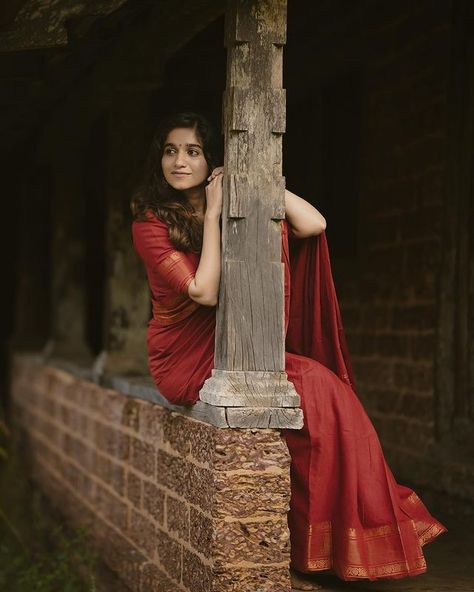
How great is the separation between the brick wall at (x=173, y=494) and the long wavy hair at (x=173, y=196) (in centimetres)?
86

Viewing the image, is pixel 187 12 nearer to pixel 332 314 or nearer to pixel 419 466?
pixel 332 314

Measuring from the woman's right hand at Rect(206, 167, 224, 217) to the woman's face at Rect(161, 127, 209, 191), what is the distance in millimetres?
187

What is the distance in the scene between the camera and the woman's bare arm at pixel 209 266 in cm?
471

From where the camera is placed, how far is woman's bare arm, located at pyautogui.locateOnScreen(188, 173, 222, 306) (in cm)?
471

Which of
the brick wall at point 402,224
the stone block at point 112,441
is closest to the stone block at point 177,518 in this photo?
the stone block at point 112,441

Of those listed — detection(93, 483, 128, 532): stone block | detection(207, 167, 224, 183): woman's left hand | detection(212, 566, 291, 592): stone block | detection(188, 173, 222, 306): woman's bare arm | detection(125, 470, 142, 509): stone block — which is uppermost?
detection(207, 167, 224, 183): woman's left hand

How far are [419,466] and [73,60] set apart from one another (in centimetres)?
344

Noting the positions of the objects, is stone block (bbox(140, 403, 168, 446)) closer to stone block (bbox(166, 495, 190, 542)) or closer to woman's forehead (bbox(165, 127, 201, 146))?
stone block (bbox(166, 495, 190, 542))

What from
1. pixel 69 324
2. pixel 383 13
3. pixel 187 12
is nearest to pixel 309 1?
pixel 383 13

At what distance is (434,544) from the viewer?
19.1ft

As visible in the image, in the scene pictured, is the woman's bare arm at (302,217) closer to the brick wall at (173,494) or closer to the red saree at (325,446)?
the red saree at (325,446)

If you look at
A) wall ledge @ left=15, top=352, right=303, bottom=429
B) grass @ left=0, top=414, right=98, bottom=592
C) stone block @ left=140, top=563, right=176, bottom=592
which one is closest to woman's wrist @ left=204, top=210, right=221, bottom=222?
wall ledge @ left=15, top=352, right=303, bottom=429

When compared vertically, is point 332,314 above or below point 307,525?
above

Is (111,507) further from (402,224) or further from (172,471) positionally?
(402,224)
